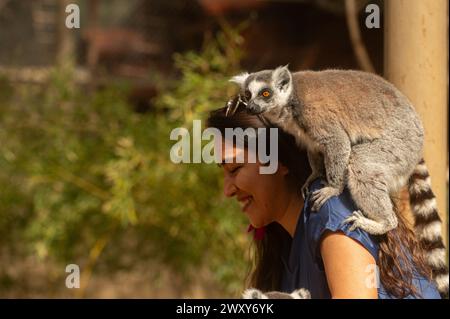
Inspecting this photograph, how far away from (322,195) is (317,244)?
122 millimetres

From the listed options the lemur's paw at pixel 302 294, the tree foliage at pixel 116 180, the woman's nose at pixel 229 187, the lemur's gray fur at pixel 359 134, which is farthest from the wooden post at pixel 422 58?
the tree foliage at pixel 116 180

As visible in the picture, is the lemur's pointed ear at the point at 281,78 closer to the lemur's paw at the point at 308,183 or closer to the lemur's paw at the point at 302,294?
the lemur's paw at the point at 308,183

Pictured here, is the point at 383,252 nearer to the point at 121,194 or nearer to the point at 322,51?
the point at 121,194

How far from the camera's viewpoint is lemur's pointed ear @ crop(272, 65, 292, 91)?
1.70 metres

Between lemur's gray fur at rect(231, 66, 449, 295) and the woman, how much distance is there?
0.04 metres

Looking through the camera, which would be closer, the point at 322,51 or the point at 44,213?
the point at 44,213

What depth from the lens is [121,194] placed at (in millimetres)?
3836

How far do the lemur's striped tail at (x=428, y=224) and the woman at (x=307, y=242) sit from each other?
4 centimetres

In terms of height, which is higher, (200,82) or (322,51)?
(322,51)

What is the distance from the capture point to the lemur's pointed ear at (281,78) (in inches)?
67.0

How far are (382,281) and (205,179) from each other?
2603mm

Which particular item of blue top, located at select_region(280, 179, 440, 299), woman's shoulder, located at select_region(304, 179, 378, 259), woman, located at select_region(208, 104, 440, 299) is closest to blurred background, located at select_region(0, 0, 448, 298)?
woman, located at select_region(208, 104, 440, 299)

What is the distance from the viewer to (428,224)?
1635 mm
